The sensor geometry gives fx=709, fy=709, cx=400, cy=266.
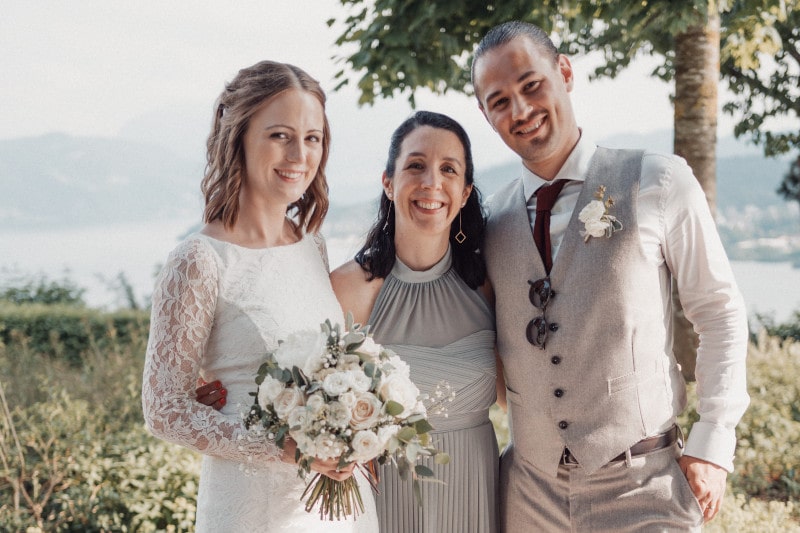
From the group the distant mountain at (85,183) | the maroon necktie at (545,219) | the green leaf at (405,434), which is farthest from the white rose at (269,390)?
the distant mountain at (85,183)

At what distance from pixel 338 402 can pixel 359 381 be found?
0.25ft

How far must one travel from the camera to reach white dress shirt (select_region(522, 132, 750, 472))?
2.27m

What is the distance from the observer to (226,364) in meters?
2.14

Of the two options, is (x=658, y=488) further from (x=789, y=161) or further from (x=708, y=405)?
(x=789, y=161)

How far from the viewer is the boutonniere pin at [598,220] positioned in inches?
87.6

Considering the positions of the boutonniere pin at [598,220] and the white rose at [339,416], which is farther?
the boutonniere pin at [598,220]

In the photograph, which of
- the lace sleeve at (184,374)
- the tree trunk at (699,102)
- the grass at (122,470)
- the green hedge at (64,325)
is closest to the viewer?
the lace sleeve at (184,374)

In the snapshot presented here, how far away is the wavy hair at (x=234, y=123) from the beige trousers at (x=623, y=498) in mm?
1386

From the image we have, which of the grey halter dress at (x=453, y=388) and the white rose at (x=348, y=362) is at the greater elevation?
the white rose at (x=348, y=362)

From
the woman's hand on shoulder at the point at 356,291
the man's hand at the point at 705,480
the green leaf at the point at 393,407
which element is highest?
the woman's hand on shoulder at the point at 356,291

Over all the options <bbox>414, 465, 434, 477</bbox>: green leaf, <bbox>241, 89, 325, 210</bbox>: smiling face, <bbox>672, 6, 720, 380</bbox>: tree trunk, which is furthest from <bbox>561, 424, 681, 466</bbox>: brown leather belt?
<bbox>672, 6, 720, 380</bbox>: tree trunk

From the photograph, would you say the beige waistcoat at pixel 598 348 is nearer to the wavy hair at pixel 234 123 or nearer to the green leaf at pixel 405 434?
the green leaf at pixel 405 434

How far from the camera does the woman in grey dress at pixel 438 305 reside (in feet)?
8.37

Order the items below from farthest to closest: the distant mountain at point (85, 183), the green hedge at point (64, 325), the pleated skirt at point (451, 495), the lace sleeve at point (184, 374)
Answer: the distant mountain at point (85, 183) < the green hedge at point (64, 325) < the pleated skirt at point (451, 495) < the lace sleeve at point (184, 374)
